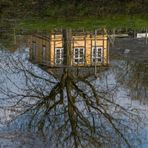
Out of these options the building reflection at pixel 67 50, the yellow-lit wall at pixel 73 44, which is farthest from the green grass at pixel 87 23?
the yellow-lit wall at pixel 73 44

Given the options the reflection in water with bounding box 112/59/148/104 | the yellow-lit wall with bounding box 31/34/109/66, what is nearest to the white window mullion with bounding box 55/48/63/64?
the yellow-lit wall with bounding box 31/34/109/66

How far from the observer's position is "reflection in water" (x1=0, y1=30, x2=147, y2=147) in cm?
1137

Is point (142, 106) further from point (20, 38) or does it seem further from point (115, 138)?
point (20, 38)

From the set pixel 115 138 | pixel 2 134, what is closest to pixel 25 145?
pixel 2 134

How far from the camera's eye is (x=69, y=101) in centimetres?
1377

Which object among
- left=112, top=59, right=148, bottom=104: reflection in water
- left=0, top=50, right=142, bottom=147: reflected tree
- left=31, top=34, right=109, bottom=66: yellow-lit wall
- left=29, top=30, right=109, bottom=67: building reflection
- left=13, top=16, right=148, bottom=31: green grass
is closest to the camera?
left=0, top=50, right=142, bottom=147: reflected tree

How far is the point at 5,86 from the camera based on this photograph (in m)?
15.9

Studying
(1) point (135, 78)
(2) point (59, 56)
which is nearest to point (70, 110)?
(1) point (135, 78)

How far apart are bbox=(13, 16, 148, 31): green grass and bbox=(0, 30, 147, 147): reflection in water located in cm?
853

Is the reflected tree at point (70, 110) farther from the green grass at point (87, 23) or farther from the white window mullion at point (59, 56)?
the green grass at point (87, 23)

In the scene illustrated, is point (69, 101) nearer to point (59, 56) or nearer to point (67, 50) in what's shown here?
point (59, 56)

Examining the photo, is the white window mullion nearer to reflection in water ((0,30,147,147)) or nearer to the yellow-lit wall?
reflection in water ((0,30,147,147))

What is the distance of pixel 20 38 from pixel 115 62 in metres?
6.83

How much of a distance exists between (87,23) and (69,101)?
54.9ft
